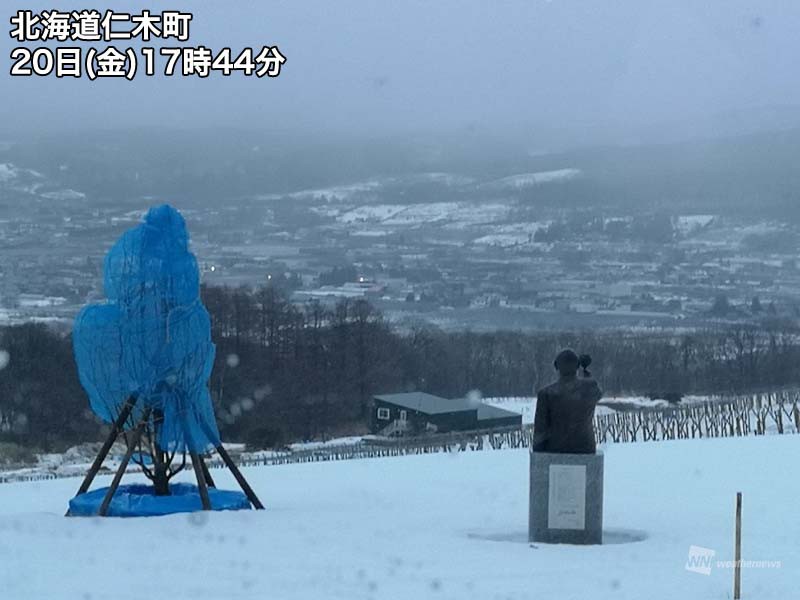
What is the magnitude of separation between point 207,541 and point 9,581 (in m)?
2.13

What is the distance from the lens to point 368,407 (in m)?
40.3

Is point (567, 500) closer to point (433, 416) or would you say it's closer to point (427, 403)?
point (433, 416)

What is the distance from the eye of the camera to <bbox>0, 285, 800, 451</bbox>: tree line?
38938mm

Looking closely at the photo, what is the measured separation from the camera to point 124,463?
40.7 feet

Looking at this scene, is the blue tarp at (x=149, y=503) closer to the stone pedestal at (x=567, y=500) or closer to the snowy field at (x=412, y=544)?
the snowy field at (x=412, y=544)

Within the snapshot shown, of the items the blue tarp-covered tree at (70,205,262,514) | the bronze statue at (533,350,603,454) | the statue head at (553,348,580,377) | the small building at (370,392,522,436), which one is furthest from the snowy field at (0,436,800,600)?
the small building at (370,392,522,436)

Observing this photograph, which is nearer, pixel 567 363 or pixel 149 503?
pixel 567 363

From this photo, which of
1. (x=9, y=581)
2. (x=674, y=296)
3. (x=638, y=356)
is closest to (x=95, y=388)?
(x=9, y=581)

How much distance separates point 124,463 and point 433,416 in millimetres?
22400

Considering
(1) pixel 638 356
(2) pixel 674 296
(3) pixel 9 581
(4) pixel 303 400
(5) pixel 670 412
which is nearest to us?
(3) pixel 9 581

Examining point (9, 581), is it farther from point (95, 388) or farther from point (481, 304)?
point (481, 304)

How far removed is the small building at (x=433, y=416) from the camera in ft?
113

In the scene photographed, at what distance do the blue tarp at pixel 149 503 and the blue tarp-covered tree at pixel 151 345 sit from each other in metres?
0.02

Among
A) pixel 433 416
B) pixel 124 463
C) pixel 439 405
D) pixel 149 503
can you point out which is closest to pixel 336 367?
pixel 439 405
